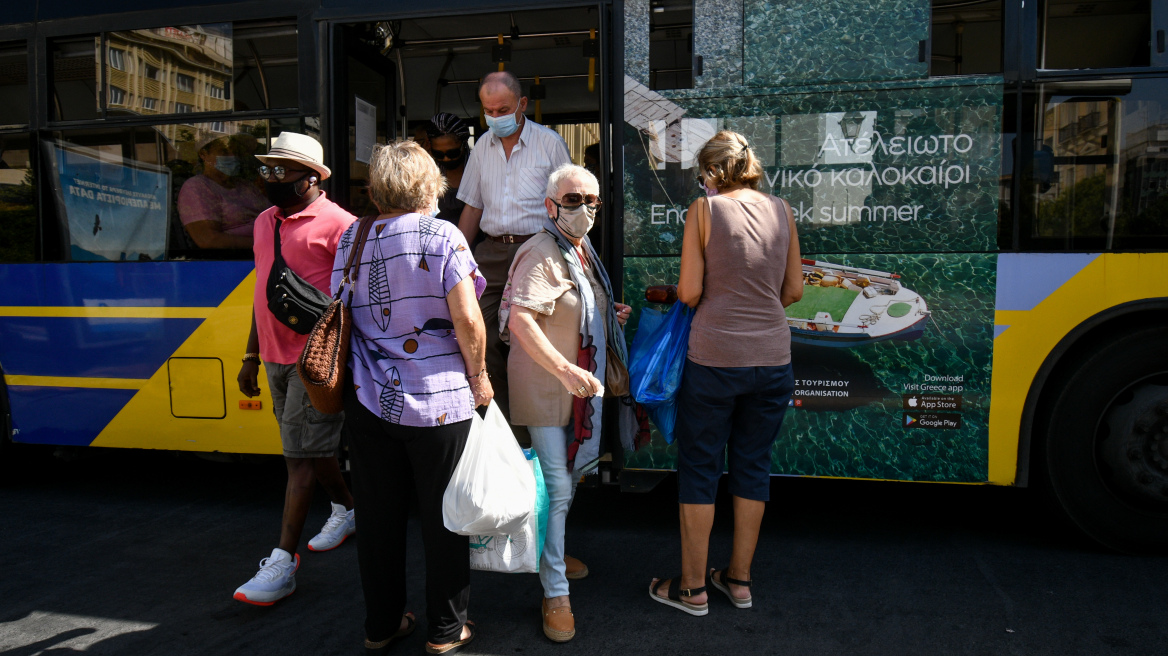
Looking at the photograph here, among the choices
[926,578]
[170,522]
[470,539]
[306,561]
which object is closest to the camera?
[470,539]

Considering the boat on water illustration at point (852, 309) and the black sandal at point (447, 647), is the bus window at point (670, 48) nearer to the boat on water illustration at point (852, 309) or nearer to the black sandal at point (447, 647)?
the boat on water illustration at point (852, 309)

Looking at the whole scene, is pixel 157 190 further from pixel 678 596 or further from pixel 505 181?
pixel 678 596

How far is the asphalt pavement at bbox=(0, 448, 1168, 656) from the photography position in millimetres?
2898

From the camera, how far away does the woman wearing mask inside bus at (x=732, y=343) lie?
9.41 feet

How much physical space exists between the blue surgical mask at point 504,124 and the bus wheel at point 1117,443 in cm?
275

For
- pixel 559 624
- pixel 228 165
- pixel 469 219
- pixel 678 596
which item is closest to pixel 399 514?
pixel 559 624

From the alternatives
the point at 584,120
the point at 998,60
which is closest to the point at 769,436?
the point at 998,60

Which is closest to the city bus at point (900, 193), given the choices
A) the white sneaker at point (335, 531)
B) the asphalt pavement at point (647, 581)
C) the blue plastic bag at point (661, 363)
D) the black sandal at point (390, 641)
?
the blue plastic bag at point (661, 363)

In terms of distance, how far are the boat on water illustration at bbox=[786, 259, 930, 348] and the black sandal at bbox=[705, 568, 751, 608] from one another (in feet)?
3.64

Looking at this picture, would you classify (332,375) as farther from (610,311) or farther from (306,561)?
(306,561)

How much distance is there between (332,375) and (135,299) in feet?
7.82

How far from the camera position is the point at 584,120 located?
20.2 feet

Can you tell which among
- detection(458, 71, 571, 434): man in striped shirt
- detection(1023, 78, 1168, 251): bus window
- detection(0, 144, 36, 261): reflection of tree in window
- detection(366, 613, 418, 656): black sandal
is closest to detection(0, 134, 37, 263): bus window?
detection(0, 144, 36, 261): reflection of tree in window

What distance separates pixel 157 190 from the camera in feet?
14.0
